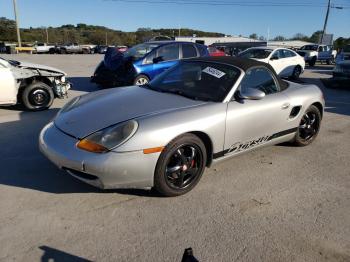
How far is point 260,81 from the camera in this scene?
4.55 m

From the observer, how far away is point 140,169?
3215mm

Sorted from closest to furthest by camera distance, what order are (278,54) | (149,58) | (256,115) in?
1. (256,115)
2. (149,58)
3. (278,54)

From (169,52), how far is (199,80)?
19.9 feet

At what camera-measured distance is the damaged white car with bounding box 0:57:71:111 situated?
6750mm

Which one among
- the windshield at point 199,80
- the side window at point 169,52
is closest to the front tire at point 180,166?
the windshield at point 199,80

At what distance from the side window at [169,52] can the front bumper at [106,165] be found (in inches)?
277

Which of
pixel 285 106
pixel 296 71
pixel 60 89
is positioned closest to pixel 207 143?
pixel 285 106

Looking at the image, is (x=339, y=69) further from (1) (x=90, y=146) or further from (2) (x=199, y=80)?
(1) (x=90, y=146)

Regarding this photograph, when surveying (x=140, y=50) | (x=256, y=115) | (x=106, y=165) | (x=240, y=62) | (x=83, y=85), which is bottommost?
(x=83, y=85)

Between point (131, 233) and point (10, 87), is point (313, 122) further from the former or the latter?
point (10, 87)

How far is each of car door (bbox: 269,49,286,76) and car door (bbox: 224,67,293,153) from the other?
33.2 ft

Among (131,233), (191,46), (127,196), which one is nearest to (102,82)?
(191,46)

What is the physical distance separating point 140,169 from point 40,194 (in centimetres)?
112

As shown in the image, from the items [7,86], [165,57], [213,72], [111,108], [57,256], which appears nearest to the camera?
[57,256]
